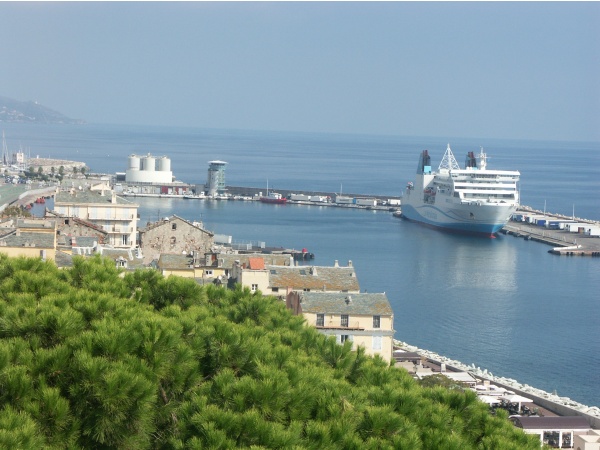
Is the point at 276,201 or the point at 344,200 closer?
the point at 344,200

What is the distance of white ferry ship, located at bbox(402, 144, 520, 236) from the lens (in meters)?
56.6

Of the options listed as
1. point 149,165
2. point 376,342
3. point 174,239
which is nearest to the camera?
point 376,342

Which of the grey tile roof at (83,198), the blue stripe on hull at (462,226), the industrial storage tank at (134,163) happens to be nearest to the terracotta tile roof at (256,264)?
the grey tile roof at (83,198)

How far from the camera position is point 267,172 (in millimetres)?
102812

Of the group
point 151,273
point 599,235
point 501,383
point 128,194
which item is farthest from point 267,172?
point 151,273

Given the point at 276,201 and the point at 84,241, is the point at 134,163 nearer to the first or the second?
the point at 276,201

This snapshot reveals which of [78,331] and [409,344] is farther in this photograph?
[409,344]

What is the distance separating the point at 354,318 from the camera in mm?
15734

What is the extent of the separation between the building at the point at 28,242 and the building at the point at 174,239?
5.62m

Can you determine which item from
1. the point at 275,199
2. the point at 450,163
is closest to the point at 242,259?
the point at 450,163

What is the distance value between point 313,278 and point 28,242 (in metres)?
4.75

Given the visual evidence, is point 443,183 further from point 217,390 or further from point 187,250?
point 217,390

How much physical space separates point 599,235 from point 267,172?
1992 inches

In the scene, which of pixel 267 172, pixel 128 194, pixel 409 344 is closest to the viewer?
pixel 409 344
